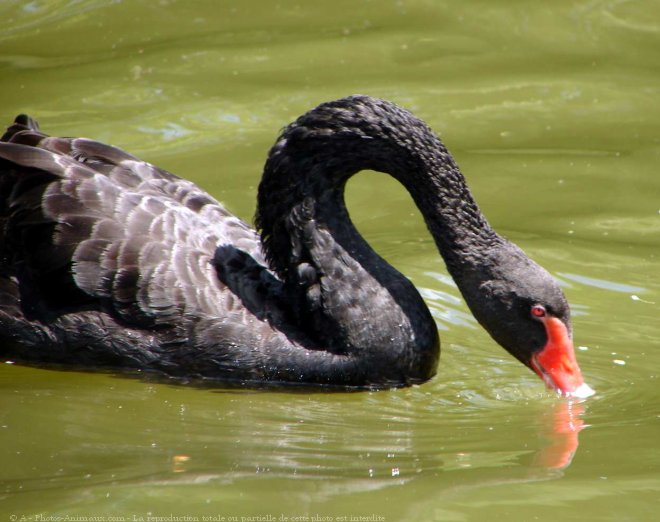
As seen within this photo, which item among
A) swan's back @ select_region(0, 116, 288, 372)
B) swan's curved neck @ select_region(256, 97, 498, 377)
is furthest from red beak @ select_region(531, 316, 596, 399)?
swan's back @ select_region(0, 116, 288, 372)

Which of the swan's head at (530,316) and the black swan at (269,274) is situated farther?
the black swan at (269,274)

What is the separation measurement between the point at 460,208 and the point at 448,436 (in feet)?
4.97

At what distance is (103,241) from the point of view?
639 centimetres

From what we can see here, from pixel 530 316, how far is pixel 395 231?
88.0 inches

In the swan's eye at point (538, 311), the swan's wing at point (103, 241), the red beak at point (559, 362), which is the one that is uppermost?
the swan's wing at point (103, 241)

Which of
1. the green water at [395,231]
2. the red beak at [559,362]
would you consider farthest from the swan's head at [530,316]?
the green water at [395,231]

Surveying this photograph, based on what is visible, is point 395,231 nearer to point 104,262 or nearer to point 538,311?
point 538,311

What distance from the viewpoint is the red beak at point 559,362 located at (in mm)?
5945

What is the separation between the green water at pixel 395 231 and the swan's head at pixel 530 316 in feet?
0.45

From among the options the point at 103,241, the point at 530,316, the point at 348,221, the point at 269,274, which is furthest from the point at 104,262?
the point at 530,316

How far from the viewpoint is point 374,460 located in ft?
16.2

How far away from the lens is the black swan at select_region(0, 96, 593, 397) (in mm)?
6277

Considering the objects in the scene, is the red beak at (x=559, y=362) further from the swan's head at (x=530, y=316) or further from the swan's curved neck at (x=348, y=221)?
the swan's curved neck at (x=348, y=221)

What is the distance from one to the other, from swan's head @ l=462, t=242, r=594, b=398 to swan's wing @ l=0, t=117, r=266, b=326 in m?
1.28
